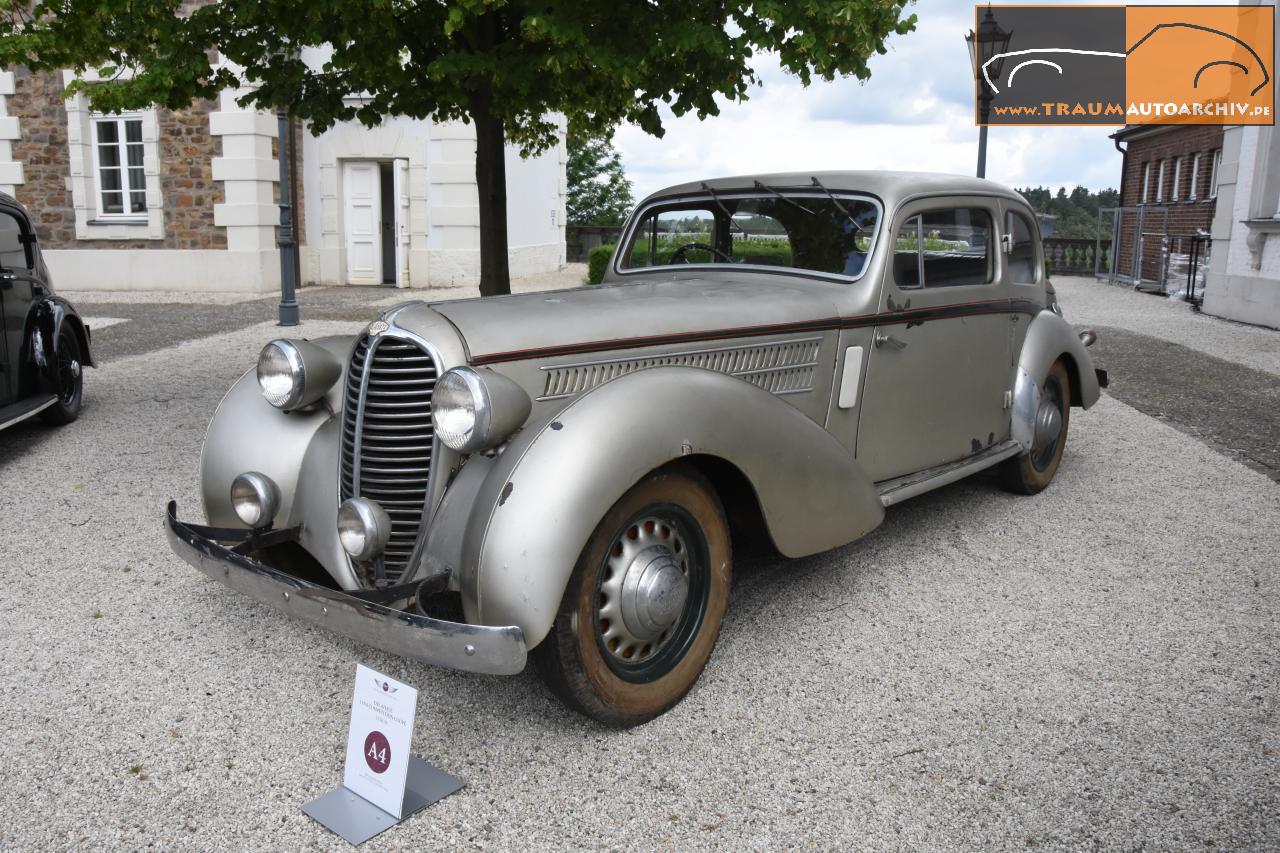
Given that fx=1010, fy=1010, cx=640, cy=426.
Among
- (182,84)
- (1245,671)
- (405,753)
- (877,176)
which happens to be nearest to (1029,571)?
(1245,671)

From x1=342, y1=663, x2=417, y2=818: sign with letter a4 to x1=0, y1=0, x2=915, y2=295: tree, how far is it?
4.12 metres

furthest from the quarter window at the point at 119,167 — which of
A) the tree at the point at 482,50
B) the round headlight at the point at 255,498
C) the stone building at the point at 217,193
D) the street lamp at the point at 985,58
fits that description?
the round headlight at the point at 255,498

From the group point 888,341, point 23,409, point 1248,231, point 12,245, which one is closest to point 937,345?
point 888,341

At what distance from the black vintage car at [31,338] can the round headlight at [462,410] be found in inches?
184

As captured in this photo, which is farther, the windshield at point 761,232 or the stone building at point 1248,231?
the stone building at point 1248,231

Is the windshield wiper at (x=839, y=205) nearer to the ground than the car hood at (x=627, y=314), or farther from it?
farther from it

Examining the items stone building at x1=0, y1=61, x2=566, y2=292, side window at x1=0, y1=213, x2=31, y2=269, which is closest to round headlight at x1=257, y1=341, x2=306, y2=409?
side window at x1=0, y1=213, x2=31, y2=269

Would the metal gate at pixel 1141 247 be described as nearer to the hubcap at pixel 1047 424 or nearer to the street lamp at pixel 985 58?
the street lamp at pixel 985 58

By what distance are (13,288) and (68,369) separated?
2.81 feet

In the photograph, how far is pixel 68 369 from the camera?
24.1 feet

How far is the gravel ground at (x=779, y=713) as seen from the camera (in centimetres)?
266

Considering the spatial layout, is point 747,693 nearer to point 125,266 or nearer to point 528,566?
point 528,566

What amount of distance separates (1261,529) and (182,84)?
23.8ft

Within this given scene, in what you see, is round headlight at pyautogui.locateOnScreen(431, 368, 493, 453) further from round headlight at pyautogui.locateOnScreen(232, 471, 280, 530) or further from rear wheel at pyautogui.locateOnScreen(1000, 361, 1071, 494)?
rear wheel at pyautogui.locateOnScreen(1000, 361, 1071, 494)
